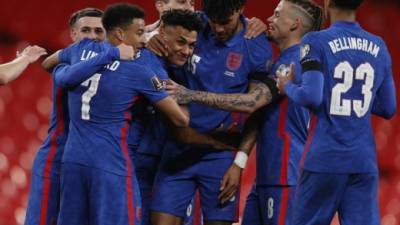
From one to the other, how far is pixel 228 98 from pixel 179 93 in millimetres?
246

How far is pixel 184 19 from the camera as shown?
4.81 meters

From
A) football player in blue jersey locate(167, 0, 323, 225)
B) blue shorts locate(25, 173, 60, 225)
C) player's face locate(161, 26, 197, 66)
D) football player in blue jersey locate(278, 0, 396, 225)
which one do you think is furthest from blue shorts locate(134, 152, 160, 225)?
football player in blue jersey locate(278, 0, 396, 225)

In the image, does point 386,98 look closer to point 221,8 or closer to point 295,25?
point 295,25

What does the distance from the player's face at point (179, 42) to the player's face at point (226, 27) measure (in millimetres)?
108

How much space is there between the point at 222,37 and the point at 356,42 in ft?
2.85

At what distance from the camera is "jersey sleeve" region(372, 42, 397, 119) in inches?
169

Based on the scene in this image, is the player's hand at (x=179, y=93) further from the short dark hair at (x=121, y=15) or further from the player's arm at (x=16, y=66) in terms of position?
the player's arm at (x=16, y=66)

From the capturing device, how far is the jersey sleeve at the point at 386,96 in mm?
4289

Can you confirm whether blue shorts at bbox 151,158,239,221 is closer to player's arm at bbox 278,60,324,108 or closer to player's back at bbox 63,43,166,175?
player's back at bbox 63,43,166,175

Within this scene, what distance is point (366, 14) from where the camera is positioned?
26.9ft

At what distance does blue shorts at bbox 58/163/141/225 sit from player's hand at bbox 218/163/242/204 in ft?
1.42

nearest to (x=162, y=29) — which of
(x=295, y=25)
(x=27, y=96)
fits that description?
(x=295, y=25)

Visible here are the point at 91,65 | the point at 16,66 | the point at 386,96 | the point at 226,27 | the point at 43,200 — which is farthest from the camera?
the point at 43,200

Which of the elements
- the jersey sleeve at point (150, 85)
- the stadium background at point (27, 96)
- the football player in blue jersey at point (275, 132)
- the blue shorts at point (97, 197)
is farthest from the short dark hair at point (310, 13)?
the stadium background at point (27, 96)
